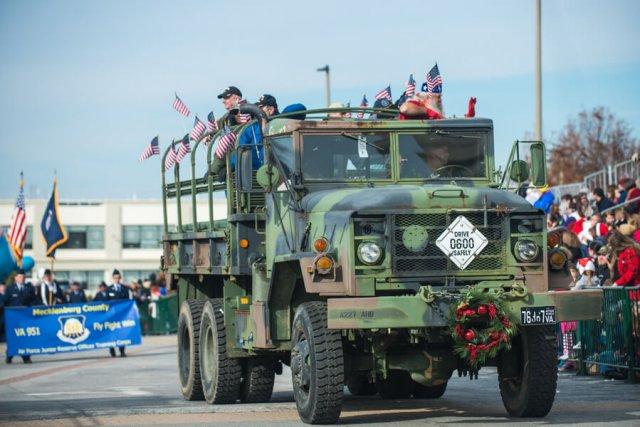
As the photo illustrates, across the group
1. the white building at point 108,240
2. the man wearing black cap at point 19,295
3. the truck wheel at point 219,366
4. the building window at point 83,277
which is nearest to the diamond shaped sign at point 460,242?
the truck wheel at point 219,366

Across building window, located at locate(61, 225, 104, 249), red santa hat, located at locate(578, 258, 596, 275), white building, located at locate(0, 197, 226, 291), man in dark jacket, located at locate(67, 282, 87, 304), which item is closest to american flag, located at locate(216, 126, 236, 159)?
red santa hat, located at locate(578, 258, 596, 275)

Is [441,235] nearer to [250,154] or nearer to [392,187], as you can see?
[392,187]

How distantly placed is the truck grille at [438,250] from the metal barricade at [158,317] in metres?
31.9

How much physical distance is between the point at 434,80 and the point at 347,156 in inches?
82.8

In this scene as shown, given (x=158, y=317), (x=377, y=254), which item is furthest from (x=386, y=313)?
(x=158, y=317)

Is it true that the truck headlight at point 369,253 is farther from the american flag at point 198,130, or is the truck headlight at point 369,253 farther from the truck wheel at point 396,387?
the american flag at point 198,130

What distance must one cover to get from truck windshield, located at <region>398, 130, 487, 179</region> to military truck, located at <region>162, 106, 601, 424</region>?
1cm

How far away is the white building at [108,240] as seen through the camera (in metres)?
103

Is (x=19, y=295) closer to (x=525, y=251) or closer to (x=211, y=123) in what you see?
(x=211, y=123)

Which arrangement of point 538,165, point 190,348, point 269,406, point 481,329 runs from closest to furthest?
point 481,329 → point 538,165 → point 269,406 → point 190,348

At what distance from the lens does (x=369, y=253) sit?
12922mm

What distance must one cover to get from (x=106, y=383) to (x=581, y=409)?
9.66 m

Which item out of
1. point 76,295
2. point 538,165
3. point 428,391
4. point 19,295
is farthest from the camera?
point 76,295

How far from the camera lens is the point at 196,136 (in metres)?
18.1
